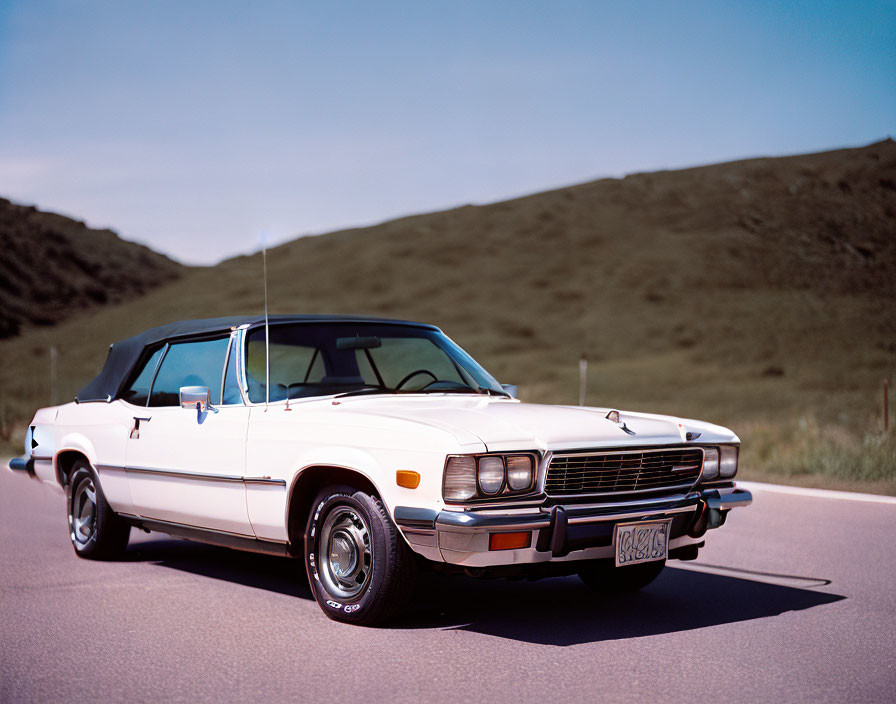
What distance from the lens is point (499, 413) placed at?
5.71 metres

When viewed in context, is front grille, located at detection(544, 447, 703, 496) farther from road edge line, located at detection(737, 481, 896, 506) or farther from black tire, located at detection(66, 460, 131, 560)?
road edge line, located at detection(737, 481, 896, 506)

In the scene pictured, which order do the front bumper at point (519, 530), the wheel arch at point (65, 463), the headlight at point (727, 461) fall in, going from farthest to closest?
the wheel arch at point (65, 463)
the headlight at point (727, 461)
the front bumper at point (519, 530)

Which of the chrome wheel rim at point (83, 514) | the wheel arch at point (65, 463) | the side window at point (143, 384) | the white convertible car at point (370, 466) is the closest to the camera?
the white convertible car at point (370, 466)

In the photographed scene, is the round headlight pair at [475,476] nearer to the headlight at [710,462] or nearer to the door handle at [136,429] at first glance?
the headlight at [710,462]

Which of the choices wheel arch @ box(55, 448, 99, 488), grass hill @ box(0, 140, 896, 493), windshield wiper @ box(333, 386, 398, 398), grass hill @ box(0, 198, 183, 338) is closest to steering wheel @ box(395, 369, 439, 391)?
windshield wiper @ box(333, 386, 398, 398)

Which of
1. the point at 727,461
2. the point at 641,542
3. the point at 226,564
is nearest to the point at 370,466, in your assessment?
the point at 641,542

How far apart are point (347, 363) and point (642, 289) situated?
205 feet

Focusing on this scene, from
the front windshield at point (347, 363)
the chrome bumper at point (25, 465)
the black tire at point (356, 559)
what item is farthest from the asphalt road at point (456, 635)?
the front windshield at point (347, 363)

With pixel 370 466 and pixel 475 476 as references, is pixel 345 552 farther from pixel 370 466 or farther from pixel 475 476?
pixel 475 476

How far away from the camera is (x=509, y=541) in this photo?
5113 millimetres

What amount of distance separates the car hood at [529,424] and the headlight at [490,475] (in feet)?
0.24

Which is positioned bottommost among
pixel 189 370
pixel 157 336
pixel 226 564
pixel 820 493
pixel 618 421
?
pixel 820 493

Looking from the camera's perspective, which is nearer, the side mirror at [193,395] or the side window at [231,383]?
the side mirror at [193,395]

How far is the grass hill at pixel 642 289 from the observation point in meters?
49.8
